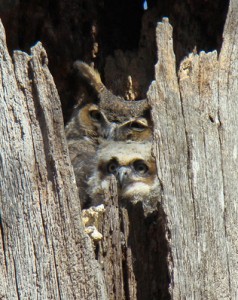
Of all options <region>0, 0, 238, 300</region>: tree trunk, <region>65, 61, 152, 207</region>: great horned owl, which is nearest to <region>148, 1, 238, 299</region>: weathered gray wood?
<region>0, 0, 238, 300</region>: tree trunk

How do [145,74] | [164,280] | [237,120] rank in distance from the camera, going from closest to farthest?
[164,280] < [237,120] < [145,74]

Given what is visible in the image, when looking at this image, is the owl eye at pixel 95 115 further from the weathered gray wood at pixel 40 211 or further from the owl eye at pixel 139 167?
the weathered gray wood at pixel 40 211

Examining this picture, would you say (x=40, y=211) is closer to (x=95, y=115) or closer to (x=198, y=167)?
(x=198, y=167)

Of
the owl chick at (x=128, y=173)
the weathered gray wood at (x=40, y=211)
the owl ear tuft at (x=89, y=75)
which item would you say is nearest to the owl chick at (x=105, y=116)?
the owl ear tuft at (x=89, y=75)

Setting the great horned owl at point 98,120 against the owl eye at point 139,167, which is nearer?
the owl eye at point 139,167

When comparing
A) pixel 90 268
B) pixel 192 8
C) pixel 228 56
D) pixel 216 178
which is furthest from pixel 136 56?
pixel 90 268

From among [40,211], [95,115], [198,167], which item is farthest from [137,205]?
[95,115]

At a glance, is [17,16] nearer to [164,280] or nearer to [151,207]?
[151,207]
